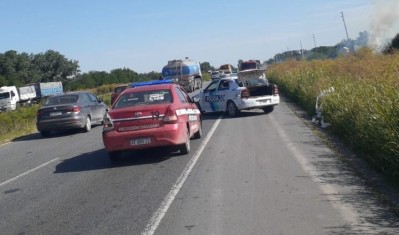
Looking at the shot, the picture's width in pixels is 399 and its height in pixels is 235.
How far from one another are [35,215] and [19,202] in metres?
1.14

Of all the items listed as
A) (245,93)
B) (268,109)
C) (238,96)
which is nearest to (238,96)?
(238,96)

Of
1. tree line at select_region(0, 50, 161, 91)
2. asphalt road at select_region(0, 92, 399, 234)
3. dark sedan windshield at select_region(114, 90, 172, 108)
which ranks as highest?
tree line at select_region(0, 50, 161, 91)

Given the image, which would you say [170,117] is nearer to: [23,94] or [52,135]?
[52,135]

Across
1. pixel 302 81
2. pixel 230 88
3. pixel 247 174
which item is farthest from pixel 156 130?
pixel 302 81

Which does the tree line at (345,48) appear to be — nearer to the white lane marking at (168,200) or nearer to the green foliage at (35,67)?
the white lane marking at (168,200)

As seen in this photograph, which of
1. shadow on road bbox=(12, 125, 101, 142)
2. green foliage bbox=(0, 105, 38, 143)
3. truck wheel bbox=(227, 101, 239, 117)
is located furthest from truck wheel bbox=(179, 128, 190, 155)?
green foliage bbox=(0, 105, 38, 143)

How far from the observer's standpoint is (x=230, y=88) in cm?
2050

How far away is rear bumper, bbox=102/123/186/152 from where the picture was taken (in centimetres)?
1060

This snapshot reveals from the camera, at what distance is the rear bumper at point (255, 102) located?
781 inches

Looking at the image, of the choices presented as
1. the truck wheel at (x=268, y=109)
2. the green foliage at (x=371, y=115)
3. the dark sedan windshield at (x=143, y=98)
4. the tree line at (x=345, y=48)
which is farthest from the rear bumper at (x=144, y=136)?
the tree line at (x=345, y=48)

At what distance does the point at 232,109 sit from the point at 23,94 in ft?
154

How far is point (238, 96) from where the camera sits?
65.3 ft

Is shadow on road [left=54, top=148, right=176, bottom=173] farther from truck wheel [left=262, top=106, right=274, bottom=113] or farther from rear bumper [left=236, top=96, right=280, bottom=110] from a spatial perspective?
truck wheel [left=262, top=106, right=274, bottom=113]

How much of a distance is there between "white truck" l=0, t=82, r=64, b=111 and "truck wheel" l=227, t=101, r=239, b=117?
29.0 m
